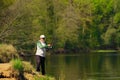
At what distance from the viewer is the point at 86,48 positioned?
107250 mm

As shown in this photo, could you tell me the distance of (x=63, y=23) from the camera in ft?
325

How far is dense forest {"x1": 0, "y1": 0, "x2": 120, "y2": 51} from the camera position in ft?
231

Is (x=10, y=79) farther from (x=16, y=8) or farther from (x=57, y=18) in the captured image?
(x=57, y=18)

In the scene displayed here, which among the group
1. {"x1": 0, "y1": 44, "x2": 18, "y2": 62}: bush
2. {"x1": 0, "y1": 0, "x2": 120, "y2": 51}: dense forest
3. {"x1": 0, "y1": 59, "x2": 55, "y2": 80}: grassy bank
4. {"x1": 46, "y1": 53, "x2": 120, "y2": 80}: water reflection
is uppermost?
{"x1": 0, "y1": 0, "x2": 120, "y2": 51}: dense forest

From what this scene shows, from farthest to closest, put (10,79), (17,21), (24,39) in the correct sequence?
(24,39)
(17,21)
(10,79)

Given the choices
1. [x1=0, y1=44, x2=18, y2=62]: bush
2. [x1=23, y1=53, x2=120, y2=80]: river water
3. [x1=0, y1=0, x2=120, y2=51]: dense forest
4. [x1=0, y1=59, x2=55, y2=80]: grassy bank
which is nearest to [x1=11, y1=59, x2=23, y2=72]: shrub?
[x1=0, y1=59, x2=55, y2=80]: grassy bank

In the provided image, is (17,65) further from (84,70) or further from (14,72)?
(84,70)

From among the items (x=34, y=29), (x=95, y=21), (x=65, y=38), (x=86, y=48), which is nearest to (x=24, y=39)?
(x=34, y=29)

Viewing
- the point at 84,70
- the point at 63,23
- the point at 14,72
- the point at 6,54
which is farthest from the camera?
the point at 63,23

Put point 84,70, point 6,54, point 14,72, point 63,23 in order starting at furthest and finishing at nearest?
point 63,23
point 84,70
point 6,54
point 14,72

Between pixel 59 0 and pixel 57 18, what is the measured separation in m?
4.20

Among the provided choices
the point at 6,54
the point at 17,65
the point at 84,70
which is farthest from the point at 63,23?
the point at 17,65

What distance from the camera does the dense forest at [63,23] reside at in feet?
231

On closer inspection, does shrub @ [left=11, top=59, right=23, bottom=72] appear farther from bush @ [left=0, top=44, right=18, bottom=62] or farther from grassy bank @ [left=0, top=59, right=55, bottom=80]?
bush @ [left=0, top=44, right=18, bottom=62]
